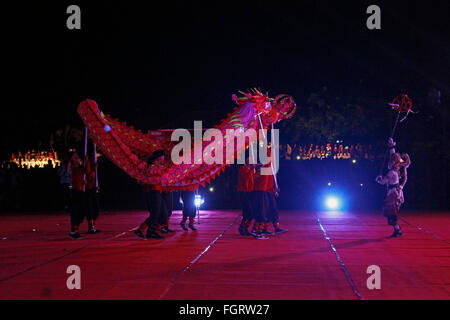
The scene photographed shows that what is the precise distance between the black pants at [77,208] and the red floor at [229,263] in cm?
42

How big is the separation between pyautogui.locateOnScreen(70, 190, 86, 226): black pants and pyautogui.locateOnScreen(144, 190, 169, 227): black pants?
4.38 feet

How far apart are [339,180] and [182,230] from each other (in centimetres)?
944

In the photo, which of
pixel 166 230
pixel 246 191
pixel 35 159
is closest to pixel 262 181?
pixel 246 191

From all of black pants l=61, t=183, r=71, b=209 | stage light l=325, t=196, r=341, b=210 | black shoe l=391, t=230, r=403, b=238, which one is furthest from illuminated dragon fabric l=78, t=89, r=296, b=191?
stage light l=325, t=196, r=341, b=210

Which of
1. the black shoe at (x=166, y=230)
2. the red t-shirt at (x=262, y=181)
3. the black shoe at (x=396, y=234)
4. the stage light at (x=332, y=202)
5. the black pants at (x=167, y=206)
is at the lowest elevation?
the stage light at (x=332, y=202)

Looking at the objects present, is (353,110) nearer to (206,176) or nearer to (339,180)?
(339,180)

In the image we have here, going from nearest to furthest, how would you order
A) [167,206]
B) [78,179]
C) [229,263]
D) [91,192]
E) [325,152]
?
[229,263] → [78,179] → [167,206] → [91,192] → [325,152]

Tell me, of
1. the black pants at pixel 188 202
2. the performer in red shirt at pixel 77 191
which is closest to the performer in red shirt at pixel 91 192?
the performer in red shirt at pixel 77 191

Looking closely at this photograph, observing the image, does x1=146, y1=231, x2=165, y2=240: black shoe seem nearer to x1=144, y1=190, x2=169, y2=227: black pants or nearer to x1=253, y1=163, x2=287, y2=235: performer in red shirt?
x1=144, y1=190, x2=169, y2=227: black pants

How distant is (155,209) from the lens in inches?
411

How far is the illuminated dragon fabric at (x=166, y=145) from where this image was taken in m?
10.5

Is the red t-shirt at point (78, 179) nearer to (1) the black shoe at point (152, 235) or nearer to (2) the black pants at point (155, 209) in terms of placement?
(2) the black pants at point (155, 209)

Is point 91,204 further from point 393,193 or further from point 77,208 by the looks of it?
point 393,193

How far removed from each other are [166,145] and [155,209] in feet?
4.98
